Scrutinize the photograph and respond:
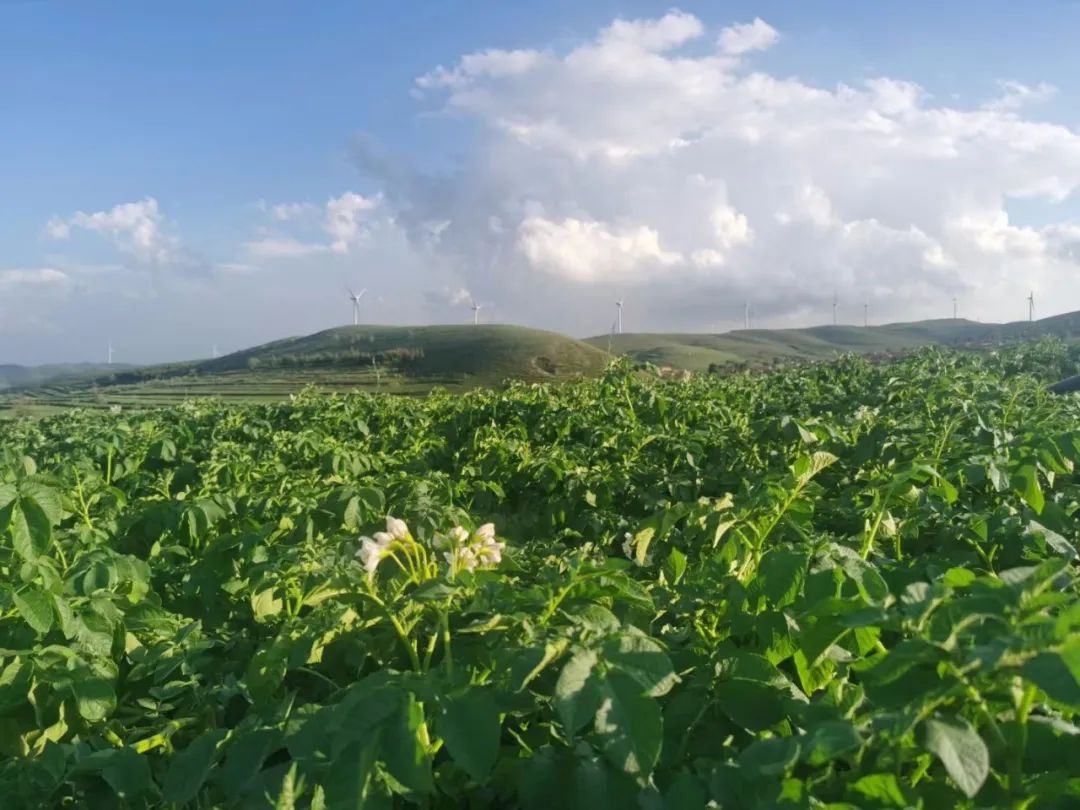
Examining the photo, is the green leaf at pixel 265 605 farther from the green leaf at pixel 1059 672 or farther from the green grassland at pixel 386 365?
the green grassland at pixel 386 365

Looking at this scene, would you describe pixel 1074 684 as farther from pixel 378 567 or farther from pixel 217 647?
pixel 217 647

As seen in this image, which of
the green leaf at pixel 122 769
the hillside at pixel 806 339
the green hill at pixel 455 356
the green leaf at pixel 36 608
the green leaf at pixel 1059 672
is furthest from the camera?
the hillside at pixel 806 339

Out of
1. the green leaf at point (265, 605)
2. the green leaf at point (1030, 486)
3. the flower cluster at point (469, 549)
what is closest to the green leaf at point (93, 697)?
the green leaf at point (265, 605)

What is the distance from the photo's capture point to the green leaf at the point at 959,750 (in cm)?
99

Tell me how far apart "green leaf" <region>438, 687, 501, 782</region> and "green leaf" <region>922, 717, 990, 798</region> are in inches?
24.1

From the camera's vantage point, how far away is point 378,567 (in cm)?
209

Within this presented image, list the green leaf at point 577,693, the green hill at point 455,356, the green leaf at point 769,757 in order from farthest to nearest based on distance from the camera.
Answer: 1. the green hill at point 455,356
2. the green leaf at point 577,693
3. the green leaf at point 769,757

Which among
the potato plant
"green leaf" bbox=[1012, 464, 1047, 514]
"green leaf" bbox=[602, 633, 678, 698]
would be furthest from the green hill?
"green leaf" bbox=[602, 633, 678, 698]

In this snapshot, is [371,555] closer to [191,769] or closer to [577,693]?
[191,769]

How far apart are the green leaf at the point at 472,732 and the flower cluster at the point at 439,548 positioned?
560 mm

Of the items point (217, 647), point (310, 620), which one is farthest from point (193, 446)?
point (310, 620)

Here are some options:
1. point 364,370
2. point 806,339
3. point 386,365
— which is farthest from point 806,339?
point 364,370

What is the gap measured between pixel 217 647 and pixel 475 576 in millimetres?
1144

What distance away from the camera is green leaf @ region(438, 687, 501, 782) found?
1.23 metres
